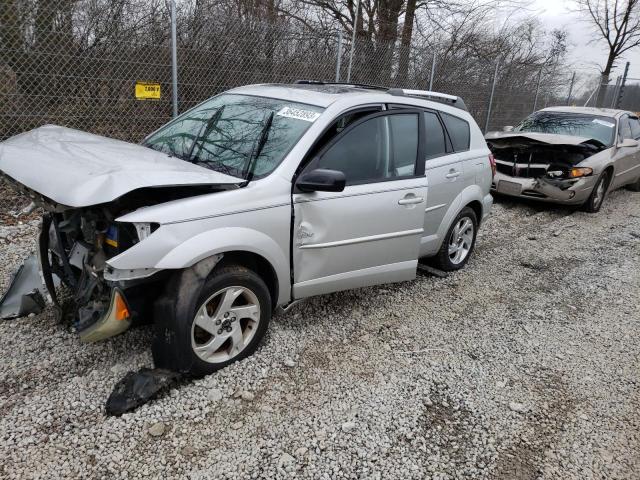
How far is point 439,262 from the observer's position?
5020mm

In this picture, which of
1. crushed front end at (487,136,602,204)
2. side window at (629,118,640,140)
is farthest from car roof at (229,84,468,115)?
side window at (629,118,640,140)

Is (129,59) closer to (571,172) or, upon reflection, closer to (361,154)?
(361,154)

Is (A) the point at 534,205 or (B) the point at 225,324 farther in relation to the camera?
(A) the point at 534,205

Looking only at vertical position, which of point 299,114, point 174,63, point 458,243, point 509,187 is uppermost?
point 174,63

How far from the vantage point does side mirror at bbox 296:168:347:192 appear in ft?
10.2

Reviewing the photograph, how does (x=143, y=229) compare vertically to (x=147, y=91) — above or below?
below

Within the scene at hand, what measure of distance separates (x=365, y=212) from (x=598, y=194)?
6253 millimetres

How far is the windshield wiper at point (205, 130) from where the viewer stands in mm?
3616

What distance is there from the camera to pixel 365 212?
3.58 meters

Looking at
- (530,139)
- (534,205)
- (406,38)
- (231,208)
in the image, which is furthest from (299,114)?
(406,38)

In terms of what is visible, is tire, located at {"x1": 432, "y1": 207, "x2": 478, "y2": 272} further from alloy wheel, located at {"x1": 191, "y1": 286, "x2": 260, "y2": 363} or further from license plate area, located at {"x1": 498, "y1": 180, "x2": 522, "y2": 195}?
license plate area, located at {"x1": 498, "y1": 180, "x2": 522, "y2": 195}

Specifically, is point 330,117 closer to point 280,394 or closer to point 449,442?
point 280,394

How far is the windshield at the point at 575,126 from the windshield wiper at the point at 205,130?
6.56 meters

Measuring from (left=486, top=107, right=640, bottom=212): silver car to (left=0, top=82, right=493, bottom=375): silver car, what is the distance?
13.2 ft
